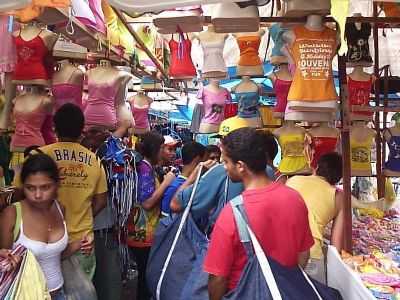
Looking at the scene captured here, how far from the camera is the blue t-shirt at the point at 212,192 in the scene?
10.4 feet

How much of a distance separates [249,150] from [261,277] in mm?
522

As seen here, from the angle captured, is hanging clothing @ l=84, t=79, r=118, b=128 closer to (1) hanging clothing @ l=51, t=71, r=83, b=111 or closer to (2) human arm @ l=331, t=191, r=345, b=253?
(1) hanging clothing @ l=51, t=71, r=83, b=111

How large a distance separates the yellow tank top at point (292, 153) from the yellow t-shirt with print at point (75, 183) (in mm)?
1609

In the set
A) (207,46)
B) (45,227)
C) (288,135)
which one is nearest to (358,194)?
(288,135)

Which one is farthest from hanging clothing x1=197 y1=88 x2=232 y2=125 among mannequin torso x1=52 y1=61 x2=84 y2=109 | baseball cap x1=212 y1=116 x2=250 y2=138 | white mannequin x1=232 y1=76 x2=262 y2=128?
mannequin torso x1=52 y1=61 x2=84 y2=109

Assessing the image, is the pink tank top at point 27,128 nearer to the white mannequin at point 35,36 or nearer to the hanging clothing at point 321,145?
the white mannequin at point 35,36

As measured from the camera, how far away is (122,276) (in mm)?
3982

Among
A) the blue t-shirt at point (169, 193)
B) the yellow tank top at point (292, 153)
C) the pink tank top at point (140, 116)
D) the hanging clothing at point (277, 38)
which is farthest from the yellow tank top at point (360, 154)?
the pink tank top at point (140, 116)

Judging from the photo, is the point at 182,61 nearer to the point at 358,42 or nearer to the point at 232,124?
the point at 232,124

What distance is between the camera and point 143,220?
4.16m

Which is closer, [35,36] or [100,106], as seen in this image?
[35,36]

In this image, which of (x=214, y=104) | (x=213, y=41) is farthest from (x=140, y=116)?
(x=213, y=41)

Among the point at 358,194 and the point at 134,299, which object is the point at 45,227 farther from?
the point at 358,194

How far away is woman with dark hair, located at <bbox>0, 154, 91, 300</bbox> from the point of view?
2693mm
